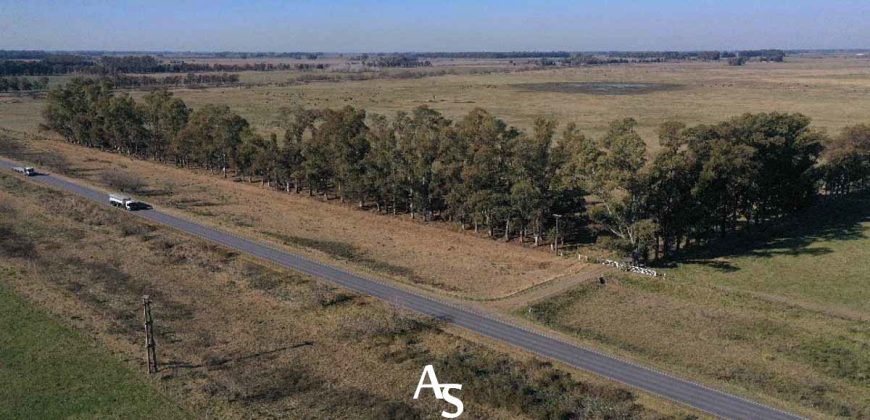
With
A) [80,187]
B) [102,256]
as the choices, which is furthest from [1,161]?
[102,256]

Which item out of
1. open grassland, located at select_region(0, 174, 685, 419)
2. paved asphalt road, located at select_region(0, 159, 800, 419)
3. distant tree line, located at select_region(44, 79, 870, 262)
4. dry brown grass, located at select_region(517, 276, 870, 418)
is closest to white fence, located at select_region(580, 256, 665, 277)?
distant tree line, located at select_region(44, 79, 870, 262)

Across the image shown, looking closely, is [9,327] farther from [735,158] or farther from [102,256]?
[735,158]

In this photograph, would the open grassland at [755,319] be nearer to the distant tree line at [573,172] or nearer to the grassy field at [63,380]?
the distant tree line at [573,172]

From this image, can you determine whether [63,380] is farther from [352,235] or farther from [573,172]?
[573,172]

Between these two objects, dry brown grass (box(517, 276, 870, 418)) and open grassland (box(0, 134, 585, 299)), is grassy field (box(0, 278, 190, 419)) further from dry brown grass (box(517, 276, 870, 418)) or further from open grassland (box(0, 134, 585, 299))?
dry brown grass (box(517, 276, 870, 418))

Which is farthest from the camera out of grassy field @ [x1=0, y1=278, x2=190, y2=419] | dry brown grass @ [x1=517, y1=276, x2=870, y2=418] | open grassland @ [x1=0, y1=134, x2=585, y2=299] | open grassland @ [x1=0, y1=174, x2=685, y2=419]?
open grassland @ [x1=0, y1=134, x2=585, y2=299]

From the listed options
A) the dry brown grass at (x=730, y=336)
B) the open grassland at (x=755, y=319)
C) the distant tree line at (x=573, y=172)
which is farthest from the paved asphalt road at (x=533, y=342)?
the distant tree line at (x=573, y=172)

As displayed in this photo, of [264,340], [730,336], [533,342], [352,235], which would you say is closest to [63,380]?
[264,340]
